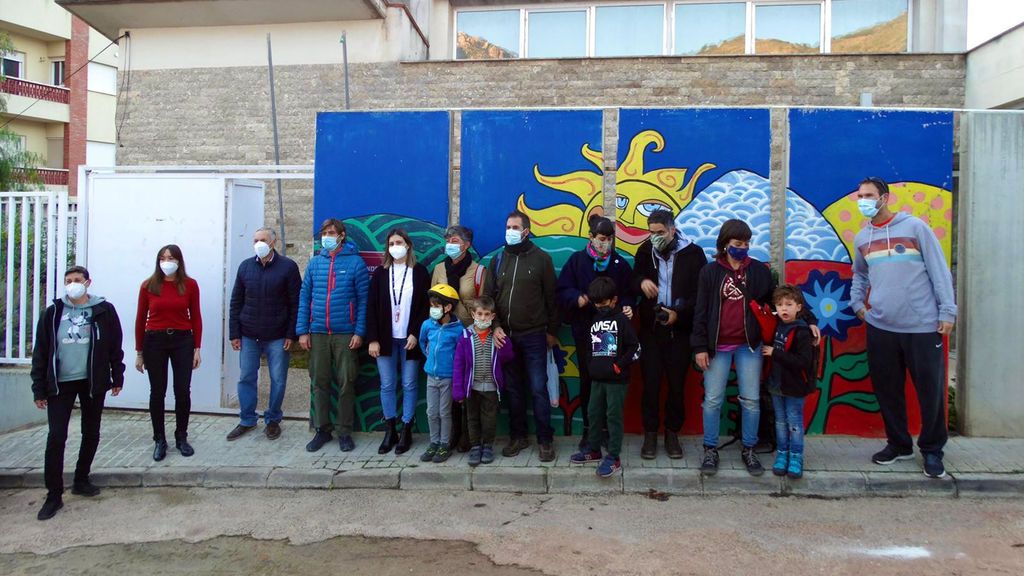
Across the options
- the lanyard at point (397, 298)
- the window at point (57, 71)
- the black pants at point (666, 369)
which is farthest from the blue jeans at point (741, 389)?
the window at point (57, 71)

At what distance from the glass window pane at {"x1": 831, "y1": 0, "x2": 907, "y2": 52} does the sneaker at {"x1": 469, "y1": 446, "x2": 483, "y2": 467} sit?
969cm

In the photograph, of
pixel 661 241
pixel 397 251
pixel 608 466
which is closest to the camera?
pixel 608 466

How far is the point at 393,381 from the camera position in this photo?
610cm

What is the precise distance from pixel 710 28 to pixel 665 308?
8.18 metres

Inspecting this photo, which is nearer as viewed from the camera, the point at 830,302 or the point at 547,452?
the point at 547,452

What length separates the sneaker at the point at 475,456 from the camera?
18.2ft

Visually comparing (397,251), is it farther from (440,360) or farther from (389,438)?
(389,438)

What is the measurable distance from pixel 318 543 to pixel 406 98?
886 centimetres

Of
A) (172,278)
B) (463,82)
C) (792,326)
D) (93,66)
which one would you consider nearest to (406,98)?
(463,82)

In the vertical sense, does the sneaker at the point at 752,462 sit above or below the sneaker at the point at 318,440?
above

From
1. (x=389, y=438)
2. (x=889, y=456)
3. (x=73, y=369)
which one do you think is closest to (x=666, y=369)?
(x=889, y=456)

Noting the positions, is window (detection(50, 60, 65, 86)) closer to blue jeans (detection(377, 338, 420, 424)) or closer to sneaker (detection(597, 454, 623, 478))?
blue jeans (detection(377, 338, 420, 424))

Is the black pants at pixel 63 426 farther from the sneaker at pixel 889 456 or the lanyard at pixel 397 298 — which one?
the sneaker at pixel 889 456

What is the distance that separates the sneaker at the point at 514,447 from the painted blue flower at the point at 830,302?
2720 millimetres
